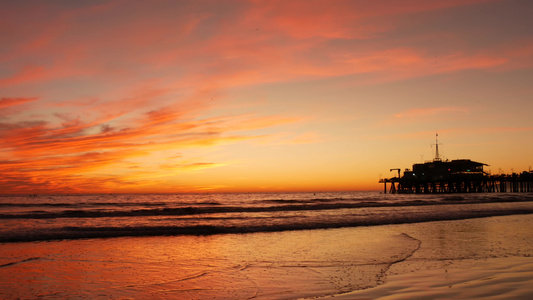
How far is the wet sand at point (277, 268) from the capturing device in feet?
29.9

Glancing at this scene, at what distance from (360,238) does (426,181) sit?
111 meters

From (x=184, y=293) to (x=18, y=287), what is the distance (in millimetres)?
4331

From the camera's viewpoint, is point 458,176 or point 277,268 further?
point 458,176

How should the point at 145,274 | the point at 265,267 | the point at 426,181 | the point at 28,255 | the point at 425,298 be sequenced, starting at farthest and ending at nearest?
1. the point at 426,181
2. the point at 28,255
3. the point at 265,267
4. the point at 145,274
5. the point at 425,298

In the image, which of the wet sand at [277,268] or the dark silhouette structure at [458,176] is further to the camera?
the dark silhouette structure at [458,176]

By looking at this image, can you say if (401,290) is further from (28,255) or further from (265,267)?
(28,255)

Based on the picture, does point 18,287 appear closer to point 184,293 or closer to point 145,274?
point 145,274

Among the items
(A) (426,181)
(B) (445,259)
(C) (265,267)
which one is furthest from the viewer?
(A) (426,181)

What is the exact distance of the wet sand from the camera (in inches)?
359

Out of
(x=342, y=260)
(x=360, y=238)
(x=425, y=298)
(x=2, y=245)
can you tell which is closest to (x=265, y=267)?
(x=342, y=260)

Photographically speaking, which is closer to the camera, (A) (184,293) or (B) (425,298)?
(B) (425,298)

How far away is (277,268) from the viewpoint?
11.9 metres

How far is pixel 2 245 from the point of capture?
17.7m

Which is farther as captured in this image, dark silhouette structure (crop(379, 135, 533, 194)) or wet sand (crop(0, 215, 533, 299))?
dark silhouette structure (crop(379, 135, 533, 194))
